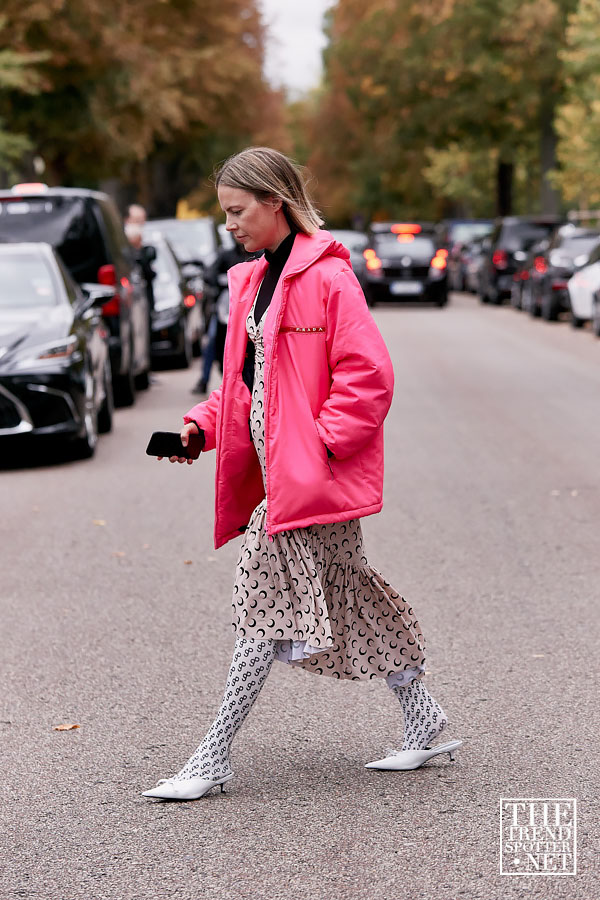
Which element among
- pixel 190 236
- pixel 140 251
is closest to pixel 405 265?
pixel 190 236

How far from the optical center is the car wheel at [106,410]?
1323 cm

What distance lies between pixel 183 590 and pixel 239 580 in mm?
2992

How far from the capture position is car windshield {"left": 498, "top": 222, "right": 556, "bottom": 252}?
3212 cm

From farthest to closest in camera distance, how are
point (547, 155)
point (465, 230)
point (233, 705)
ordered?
point (547, 155) → point (465, 230) → point (233, 705)

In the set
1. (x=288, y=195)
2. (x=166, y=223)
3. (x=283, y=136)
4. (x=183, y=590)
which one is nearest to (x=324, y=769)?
(x=288, y=195)

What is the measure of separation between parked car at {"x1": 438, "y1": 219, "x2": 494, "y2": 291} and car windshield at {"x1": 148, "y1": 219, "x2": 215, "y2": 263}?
16.3m

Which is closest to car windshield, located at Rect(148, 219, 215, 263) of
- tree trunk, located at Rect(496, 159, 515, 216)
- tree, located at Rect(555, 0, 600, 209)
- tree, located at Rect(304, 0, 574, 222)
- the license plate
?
the license plate

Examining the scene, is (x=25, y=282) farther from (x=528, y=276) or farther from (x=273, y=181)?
(x=528, y=276)

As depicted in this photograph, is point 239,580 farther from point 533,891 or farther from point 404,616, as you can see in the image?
point 533,891

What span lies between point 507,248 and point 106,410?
796 inches

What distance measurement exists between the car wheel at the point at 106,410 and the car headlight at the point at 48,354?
1481 millimetres

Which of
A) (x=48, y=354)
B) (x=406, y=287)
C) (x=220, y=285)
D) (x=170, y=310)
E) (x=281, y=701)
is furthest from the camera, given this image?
(x=406, y=287)

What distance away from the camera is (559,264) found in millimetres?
27109

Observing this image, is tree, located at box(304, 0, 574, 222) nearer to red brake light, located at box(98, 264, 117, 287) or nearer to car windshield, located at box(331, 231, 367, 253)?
car windshield, located at box(331, 231, 367, 253)
